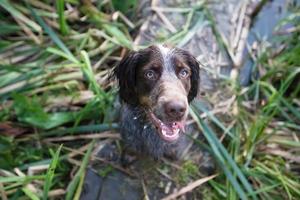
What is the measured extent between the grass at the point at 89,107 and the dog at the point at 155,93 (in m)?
0.28

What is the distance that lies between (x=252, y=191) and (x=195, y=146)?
0.56m

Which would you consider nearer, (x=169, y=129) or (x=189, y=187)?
(x=169, y=129)

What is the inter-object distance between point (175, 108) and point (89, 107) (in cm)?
109

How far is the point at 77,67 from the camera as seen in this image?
386 centimetres

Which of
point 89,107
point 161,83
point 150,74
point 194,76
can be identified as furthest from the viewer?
point 89,107

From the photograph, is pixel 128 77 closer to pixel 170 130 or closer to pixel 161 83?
pixel 161 83

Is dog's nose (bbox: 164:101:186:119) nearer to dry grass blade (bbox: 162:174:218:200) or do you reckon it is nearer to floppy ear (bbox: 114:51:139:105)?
floppy ear (bbox: 114:51:139:105)

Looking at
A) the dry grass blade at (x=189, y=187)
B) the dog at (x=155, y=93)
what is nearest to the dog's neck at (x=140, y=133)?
the dog at (x=155, y=93)

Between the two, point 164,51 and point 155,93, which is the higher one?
point 164,51

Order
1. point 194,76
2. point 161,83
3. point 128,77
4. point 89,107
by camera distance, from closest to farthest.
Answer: point 161,83 < point 128,77 < point 194,76 < point 89,107

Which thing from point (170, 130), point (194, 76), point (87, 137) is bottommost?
point (87, 137)

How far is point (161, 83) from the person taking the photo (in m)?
2.84

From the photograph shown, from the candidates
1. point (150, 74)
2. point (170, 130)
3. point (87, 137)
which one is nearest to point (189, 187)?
point (170, 130)

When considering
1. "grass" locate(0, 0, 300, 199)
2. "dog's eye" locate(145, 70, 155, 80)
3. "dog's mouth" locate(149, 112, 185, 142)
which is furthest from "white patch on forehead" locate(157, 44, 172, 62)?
"grass" locate(0, 0, 300, 199)
